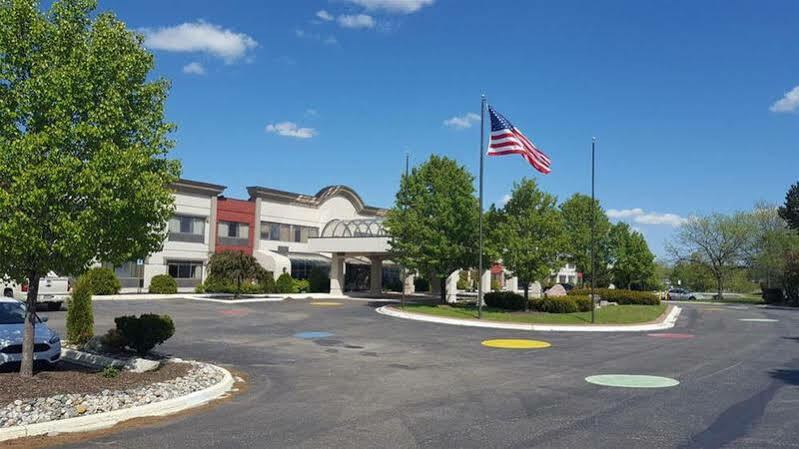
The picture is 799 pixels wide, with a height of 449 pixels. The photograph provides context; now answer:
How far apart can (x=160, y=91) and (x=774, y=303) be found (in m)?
57.4

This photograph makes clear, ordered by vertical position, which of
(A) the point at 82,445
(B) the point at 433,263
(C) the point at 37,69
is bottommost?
(A) the point at 82,445

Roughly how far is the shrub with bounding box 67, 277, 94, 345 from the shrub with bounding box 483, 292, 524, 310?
21.4 metres

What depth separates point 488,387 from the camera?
39.1 ft

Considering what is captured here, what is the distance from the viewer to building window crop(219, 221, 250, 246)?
5084 cm

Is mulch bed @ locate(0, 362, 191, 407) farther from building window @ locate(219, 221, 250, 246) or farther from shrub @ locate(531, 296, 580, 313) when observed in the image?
building window @ locate(219, 221, 250, 246)

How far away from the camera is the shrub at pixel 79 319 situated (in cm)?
1630

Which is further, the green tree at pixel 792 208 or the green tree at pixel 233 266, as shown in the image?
the green tree at pixel 792 208

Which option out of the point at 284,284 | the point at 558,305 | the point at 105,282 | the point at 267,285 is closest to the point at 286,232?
the point at 284,284

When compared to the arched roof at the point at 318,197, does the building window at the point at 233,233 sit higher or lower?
lower

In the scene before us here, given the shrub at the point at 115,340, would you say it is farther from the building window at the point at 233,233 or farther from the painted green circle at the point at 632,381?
the building window at the point at 233,233

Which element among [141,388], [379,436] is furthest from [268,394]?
[379,436]

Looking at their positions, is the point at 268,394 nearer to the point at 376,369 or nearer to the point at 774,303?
the point at 376,369

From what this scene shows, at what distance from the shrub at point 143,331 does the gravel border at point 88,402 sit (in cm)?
321

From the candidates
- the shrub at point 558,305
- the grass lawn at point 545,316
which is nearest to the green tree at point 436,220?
the grass lawn at point 545,316
